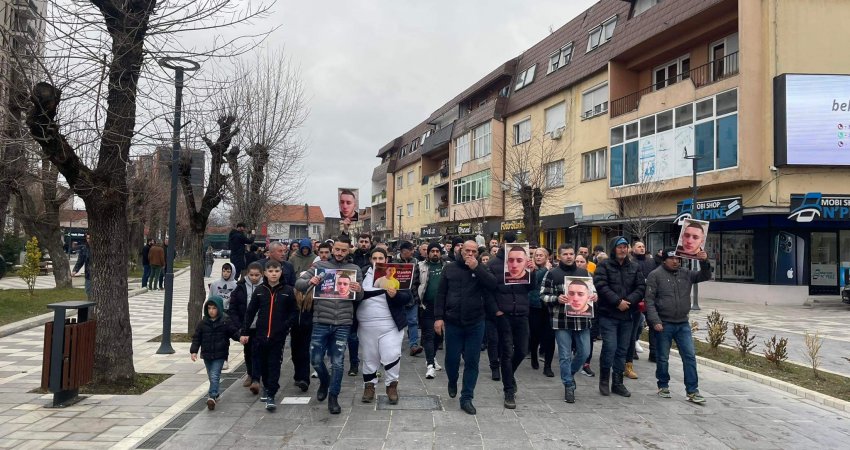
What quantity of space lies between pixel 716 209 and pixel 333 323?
62.5ft

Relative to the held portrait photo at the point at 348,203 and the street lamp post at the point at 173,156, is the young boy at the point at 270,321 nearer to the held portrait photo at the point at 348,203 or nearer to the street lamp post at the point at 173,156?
the street lamp post at the point at 173,156

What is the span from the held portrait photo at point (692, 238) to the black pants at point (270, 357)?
512cm

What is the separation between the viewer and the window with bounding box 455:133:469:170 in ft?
138

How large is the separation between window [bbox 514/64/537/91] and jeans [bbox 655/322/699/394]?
2928 cm

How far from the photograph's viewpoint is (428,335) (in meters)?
8.82

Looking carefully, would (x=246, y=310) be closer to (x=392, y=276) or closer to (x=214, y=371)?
(x=214, y=371)

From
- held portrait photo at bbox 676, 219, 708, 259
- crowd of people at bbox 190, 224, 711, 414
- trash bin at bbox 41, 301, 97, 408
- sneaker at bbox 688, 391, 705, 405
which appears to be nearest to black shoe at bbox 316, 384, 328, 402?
crowd of people at bbox 190, 224, 711, 414

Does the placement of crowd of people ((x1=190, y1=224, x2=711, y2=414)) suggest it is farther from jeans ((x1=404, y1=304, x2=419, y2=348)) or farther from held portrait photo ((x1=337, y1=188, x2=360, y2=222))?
held portrait photo ((x1=337, y1=188, x2=360, y2=222))

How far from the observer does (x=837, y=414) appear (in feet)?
22.7

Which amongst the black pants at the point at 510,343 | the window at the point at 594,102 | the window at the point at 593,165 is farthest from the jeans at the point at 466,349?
the window at the point at 594,102

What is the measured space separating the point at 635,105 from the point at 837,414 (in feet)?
69.3

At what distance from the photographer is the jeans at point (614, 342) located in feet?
24.0

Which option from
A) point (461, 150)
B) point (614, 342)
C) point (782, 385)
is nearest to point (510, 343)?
point (614, 342)

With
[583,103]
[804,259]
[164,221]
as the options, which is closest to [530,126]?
[583,103]
